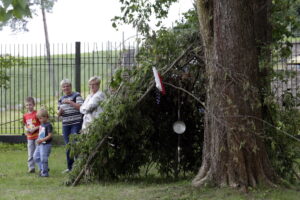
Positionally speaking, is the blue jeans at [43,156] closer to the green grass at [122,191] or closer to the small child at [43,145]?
the small child at [43,145]

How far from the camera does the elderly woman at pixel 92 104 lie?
9.79m

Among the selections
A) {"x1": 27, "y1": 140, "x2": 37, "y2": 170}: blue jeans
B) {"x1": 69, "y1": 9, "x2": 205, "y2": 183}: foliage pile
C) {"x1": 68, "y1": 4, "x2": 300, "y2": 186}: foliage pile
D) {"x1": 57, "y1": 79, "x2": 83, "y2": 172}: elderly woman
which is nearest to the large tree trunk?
{"x1": 68, "y1": 4, "x2": 300, "y2": 186}: foliage pile

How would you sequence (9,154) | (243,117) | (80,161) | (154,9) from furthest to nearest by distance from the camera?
(9,154) → (154,9) → (80,161) → (243,117)

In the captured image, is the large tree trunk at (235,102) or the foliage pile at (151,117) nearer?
the large tree trunk at (235,102)

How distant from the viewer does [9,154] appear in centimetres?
1450

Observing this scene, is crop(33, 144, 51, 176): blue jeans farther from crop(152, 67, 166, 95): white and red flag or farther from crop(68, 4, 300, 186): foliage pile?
crop(152, 67, 166, 95): white and red flag

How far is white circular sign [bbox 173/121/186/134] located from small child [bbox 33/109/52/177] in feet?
7.74

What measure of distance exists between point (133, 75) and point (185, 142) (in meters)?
1.45

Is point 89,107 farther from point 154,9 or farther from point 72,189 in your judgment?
point 154,9

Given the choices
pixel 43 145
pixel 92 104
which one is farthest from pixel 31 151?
pixel 92 104

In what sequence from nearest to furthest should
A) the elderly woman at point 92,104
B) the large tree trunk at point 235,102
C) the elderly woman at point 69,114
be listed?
the large tree trunk at point 235,102 < the elderly woman at point 92,104 < the elderly woman at point 69,114

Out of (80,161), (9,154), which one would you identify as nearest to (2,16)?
(80,161)

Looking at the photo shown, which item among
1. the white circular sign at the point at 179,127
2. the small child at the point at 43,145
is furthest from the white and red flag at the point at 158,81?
the small child at the point at 43,145

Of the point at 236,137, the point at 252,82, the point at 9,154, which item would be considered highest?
the point at 252,82
